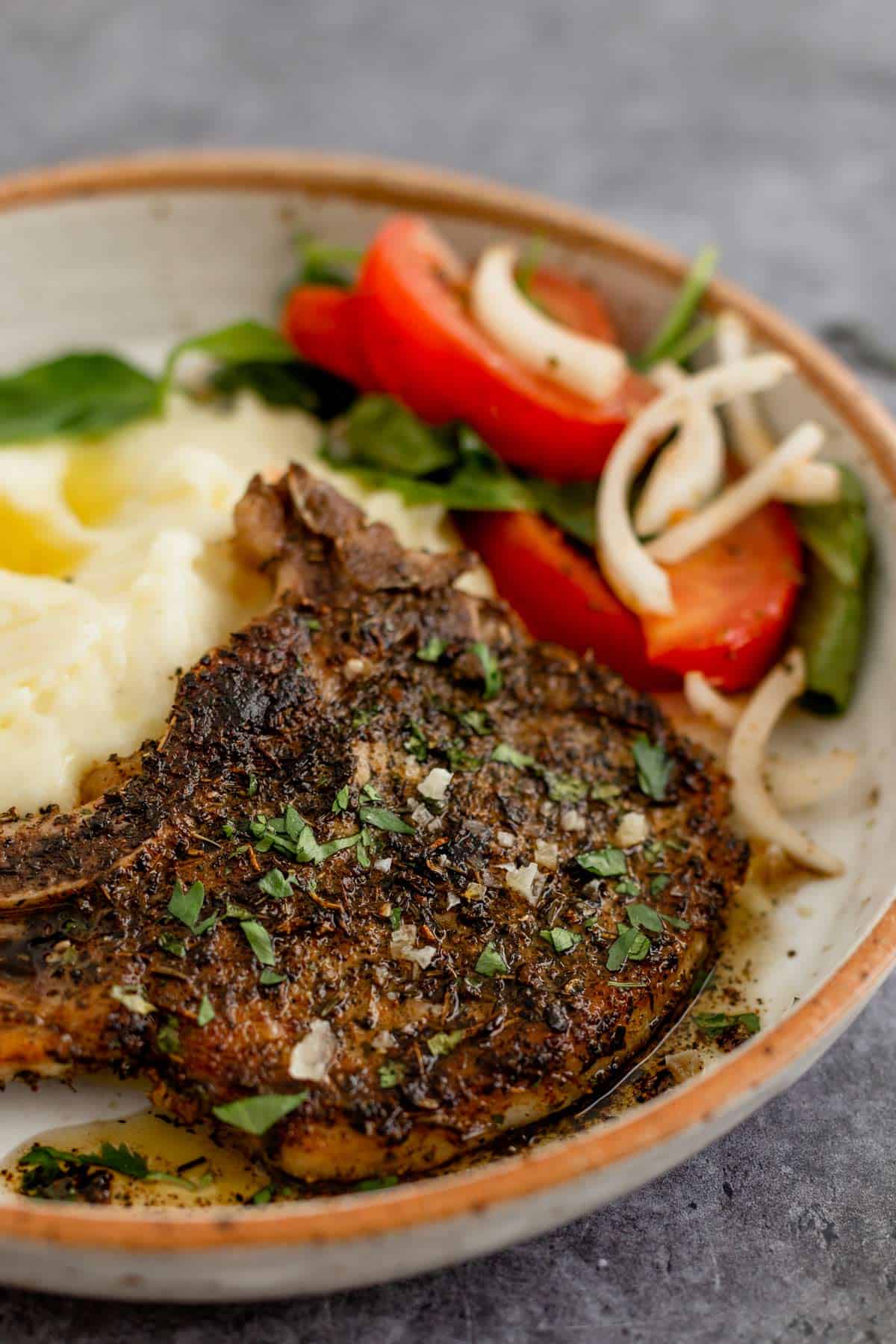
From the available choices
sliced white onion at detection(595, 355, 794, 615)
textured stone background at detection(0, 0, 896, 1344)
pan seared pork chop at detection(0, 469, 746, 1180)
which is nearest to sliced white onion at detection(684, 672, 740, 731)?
sliced white onion at detection(595, 355, 794, 615)

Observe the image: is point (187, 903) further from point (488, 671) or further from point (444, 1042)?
point (488, 671)

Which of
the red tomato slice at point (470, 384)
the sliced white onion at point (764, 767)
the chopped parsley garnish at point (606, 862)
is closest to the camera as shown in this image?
the chopped parsley garnish at point (606, 862)

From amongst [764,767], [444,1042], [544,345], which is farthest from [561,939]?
[544,345]

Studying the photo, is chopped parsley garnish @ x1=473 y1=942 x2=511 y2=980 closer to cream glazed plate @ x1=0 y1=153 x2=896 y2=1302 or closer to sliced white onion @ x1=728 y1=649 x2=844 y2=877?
cream glazed plate @ x1=0 y1=153 x2=896 y2=1302

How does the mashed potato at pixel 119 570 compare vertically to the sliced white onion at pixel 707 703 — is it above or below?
below

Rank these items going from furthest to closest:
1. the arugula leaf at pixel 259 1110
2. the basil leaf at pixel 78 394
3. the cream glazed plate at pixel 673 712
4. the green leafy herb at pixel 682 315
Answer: the green leafy herb at pixel 682 315 → the basil leaf at pixel 78 394 → the arugula leaf at pixel 259 1110 → the cream glazed plate at pixel 673 712

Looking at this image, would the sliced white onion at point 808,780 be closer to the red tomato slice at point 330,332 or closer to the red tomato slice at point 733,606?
the red tomato slice at point 733,606

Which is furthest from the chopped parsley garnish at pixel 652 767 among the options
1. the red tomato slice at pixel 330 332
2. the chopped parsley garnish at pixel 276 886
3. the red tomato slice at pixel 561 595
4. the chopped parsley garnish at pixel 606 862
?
the red tomato slice at pixel 330 332

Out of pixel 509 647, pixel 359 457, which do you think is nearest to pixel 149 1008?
pixel 509 647
